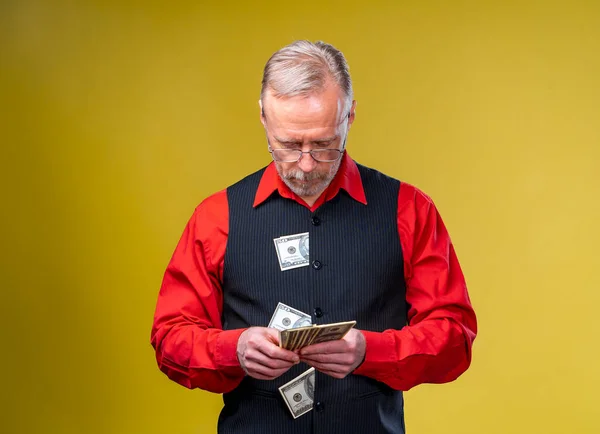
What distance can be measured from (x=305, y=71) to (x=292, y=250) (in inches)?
18.1

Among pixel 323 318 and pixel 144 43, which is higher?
pixel 144 43

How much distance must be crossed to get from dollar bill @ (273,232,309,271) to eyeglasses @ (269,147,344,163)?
221 millimetres

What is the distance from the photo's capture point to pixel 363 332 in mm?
2377

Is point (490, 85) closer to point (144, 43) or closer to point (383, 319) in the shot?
A: point (144, 43)

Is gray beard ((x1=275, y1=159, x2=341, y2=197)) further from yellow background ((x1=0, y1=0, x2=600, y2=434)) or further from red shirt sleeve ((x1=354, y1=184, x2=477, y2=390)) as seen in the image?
yellow background ((x1=0, y1=0, x2=600, y2=434))

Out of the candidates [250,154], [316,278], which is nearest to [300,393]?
[316,278]

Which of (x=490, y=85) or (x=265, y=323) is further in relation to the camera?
(x=490, y=85)

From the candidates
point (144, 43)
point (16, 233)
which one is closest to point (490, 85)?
point (144, 43)

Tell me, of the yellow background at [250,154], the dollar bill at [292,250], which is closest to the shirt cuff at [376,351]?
the dollar bill at [292,250]

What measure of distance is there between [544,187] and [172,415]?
183cm

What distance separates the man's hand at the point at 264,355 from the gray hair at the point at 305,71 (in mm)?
594

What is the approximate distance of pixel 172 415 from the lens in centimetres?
419

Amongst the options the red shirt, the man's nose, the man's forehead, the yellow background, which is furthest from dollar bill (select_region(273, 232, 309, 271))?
the yellow background

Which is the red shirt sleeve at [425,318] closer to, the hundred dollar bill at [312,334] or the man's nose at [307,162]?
the hundred dollar bill at [312,334]
